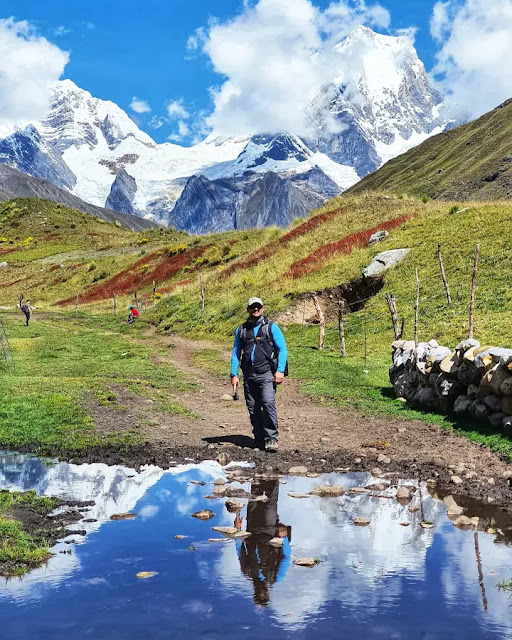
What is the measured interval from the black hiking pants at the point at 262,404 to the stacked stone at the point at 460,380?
4.49 meters

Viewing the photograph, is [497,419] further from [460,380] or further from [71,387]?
[71,387]

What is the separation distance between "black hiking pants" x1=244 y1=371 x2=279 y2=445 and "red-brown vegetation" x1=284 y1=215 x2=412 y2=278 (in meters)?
30.2

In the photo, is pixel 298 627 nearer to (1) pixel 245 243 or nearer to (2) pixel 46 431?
(2) pixel 46 431

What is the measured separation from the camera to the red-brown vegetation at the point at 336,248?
43.9 meters

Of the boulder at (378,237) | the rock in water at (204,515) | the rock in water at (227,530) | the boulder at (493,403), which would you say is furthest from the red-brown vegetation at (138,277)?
the rock in water at (227,530)

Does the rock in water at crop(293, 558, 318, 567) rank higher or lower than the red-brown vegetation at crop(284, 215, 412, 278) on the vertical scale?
lower

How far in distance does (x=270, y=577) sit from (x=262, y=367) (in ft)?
20.9

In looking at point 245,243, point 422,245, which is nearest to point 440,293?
point 422,245

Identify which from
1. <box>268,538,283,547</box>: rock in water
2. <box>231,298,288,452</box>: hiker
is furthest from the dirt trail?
<box>268,538,283,547</box>: rock in water

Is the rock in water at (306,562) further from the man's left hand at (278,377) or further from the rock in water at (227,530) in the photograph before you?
the man's left hand at (278,377)

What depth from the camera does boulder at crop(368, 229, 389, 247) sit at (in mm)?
44094

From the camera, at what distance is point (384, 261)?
127 ft

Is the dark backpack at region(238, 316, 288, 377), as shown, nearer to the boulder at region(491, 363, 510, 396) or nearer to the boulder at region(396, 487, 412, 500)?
the boulder at region(396, 487, 412, 500)

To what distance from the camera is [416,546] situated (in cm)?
773
